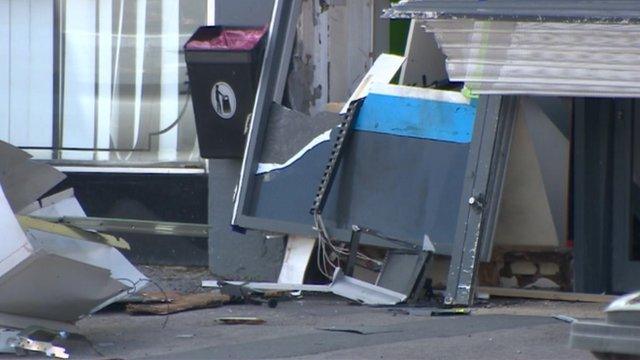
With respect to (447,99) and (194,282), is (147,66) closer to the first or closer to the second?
(194,282)

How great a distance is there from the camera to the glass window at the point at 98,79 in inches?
428

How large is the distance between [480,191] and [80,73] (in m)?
3.81

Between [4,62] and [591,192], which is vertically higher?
[4,62]

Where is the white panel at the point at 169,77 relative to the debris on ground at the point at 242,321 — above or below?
above

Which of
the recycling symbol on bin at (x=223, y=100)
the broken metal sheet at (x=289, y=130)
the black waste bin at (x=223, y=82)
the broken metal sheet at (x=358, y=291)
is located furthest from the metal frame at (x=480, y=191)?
the recycling symbol on bin at (x=223, y=100)

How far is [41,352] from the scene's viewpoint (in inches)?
301

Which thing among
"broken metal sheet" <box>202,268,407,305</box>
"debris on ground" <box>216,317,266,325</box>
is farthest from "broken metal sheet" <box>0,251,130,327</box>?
"broken metal sheet" <box>202,268,407,305</box>

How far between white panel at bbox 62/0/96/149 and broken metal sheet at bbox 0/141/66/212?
8.59ft

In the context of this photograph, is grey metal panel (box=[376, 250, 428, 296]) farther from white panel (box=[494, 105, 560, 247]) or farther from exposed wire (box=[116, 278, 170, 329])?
exposed wire (box=[116, 278, 170, 329])

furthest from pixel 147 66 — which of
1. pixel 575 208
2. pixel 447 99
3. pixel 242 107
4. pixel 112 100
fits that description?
pixel 575 208

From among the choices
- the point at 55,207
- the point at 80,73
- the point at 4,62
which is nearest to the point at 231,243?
the point at 80,73

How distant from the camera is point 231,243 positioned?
34.3 feet

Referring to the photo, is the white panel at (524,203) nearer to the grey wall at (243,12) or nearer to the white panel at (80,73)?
the grey wall at (243,12)

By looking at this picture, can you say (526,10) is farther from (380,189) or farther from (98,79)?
(98,79)
